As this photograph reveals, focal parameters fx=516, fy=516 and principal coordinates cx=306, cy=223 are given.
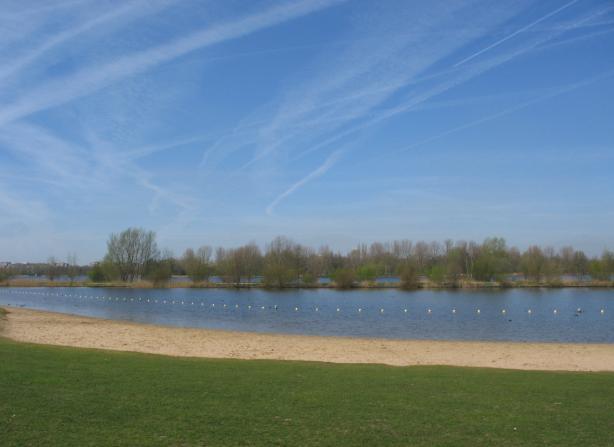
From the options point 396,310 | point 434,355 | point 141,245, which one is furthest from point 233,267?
point 434,355

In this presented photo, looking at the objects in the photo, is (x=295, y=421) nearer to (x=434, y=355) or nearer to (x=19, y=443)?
(x=19, y=443)

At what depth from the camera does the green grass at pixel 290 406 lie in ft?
22.9

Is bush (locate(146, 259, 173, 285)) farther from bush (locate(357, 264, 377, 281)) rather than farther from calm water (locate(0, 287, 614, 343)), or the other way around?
calm water (locate(0, 287, 614, 343))

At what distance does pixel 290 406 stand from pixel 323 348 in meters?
14.7

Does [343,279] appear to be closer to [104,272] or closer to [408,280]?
[408,280]

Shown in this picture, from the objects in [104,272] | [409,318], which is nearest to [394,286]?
[409,318]

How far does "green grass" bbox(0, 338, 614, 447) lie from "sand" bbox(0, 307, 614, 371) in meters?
6.01

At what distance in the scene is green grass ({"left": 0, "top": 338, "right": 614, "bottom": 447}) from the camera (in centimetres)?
697

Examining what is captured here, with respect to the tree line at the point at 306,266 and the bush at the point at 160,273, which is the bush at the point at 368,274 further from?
the bush at the point at 160,273

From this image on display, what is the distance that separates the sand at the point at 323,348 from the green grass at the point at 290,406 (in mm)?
6010

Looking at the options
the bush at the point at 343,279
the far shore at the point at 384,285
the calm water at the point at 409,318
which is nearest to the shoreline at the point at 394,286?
the far shore at the point at 384,285

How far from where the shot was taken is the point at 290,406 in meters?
8.77

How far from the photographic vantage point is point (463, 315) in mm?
43656

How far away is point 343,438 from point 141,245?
10882cm
